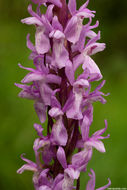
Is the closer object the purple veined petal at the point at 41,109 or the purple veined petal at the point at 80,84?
the purple veined petal at the point at 80,84

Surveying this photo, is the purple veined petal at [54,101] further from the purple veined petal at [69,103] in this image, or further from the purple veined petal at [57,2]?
the purple veined petal at [57,2]

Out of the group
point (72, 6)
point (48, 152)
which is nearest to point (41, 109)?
point (48, 152)

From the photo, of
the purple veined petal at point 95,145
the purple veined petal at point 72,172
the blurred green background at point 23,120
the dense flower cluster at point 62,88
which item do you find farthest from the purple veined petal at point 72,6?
the blurred green background at point 23,120

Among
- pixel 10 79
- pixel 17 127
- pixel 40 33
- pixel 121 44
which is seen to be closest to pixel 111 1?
pixel 121 44

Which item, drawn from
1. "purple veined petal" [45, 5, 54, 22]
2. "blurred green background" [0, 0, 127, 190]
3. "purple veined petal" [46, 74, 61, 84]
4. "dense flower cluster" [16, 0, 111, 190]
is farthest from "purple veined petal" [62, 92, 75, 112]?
"blurred green background" [0, 0, 127, 190]

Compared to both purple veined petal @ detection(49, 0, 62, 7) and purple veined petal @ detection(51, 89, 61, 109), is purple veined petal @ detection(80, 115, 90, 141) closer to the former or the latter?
purple veined petal @ detection(51, 89, 61, 109)

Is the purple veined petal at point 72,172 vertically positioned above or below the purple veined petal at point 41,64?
below

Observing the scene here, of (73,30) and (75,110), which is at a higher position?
(73,30)

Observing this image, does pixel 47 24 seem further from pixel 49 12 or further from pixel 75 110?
pixel 75 110

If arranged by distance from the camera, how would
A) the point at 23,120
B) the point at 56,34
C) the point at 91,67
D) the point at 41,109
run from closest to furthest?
the point at 56,34 → the point at 91,67 → the point at 41,109 → the point at 23,120
